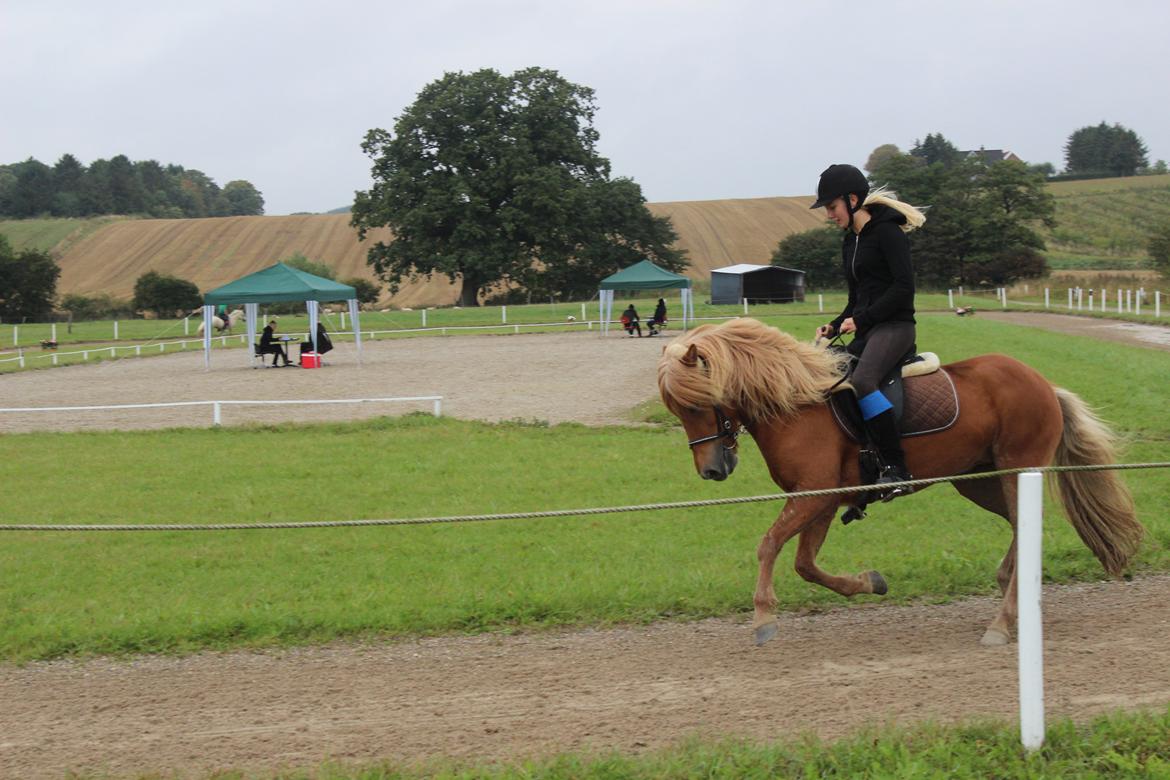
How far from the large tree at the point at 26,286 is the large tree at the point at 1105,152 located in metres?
123

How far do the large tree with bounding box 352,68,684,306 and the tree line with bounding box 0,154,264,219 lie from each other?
2767 inches

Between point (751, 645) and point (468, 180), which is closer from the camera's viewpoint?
point (751, 645)

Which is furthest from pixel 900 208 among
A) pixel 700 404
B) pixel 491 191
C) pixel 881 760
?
pixel 491 191

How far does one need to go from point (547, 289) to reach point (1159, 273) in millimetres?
35998

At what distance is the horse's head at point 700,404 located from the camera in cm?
605

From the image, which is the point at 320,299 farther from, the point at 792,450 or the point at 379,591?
the point at 792,450

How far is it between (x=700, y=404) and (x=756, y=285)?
5382 cm

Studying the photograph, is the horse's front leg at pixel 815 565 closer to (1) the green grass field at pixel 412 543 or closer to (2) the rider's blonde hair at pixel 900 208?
(1) the green grass field at pixel 412 543

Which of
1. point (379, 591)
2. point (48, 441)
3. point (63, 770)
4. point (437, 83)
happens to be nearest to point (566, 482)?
point (379, 591)

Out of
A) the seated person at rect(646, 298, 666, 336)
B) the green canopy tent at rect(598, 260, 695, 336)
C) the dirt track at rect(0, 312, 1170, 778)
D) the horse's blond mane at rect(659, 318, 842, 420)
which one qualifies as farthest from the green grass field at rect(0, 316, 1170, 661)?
the seated person at rect(646, 298, 666, 336)

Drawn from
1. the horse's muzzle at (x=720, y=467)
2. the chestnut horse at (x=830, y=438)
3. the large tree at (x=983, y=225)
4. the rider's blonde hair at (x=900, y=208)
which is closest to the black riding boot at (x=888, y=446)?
the chestnut horse at (x=830, y=438)

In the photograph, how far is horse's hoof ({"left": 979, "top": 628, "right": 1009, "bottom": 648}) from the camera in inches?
241

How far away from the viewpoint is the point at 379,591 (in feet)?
25.6

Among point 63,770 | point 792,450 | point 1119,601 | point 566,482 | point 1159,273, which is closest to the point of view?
point 63,770
